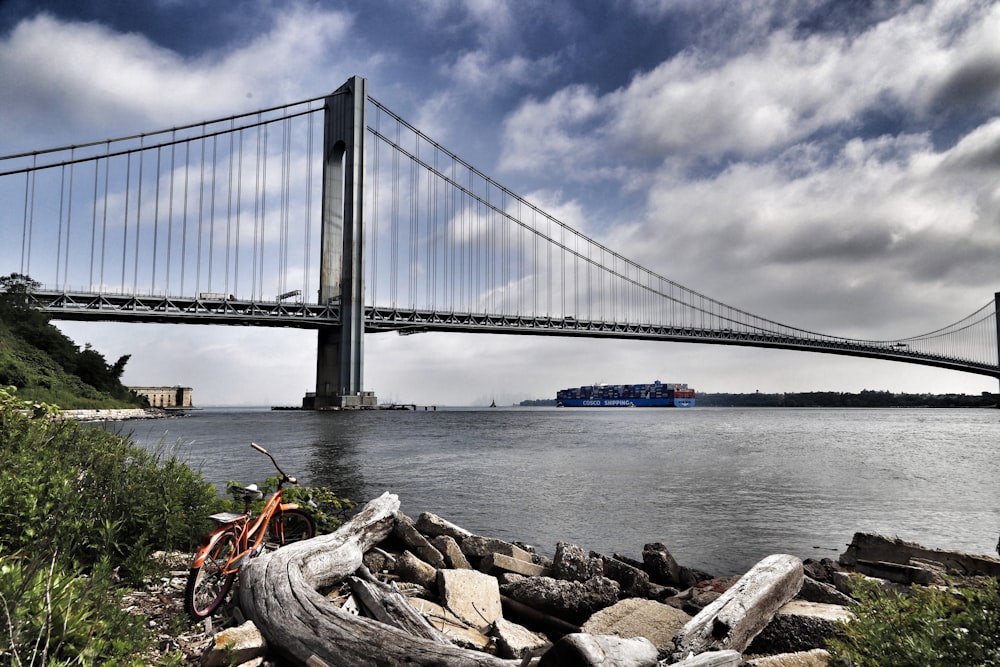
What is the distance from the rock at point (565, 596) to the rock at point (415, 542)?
3.13ft

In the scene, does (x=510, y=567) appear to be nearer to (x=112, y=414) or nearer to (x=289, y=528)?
(x=289, y=528)

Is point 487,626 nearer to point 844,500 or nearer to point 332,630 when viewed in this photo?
point 332,630

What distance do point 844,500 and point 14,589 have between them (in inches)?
582

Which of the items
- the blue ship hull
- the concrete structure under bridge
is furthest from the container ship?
the concrete structure under bridge

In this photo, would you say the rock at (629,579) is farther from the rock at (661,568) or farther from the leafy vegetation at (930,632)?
the leafy vegetation at (930,632)

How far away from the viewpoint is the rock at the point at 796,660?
3162 mm

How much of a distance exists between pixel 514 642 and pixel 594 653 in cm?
113

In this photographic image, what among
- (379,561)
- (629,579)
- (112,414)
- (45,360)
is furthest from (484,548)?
(45,360)

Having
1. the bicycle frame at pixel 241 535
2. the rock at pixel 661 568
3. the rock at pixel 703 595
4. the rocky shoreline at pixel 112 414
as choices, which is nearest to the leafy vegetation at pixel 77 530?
the bicycle frame at pixel 241 535

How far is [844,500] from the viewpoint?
13.2 metres

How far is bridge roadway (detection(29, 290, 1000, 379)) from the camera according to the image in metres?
45.5

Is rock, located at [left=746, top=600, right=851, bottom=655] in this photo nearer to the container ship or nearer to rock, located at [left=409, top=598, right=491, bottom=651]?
rock, located at [left=409, top=598, right=491, bottom=651]

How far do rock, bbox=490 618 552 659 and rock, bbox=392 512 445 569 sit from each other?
1560 mm

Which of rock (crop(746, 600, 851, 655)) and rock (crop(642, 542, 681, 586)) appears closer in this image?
rock (crop(746, 600, 851, 655))
